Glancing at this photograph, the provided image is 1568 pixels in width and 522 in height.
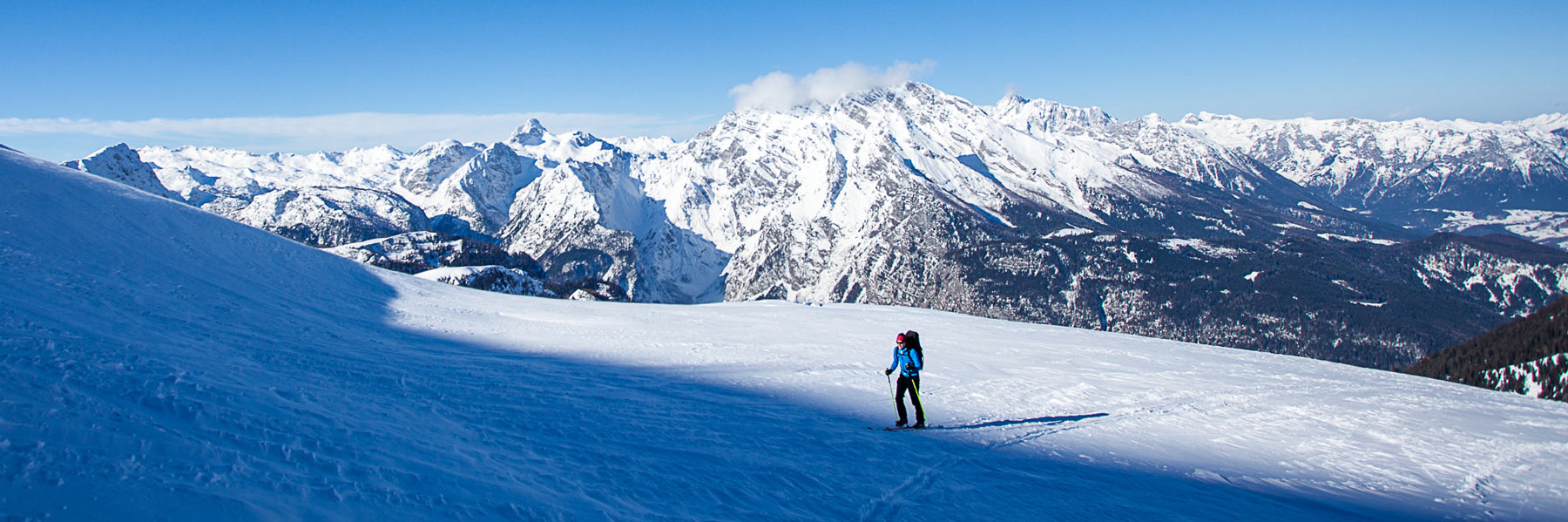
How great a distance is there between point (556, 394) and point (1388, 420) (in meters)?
25.5

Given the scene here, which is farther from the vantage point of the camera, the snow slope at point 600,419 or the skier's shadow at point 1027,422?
the skier's shadow at point 1027,422

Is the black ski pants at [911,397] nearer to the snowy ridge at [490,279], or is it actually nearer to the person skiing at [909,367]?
the person skiing at [909,367]

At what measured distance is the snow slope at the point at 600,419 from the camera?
948 cm

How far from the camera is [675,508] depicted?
1028 centimetres

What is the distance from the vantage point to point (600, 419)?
15555 mm

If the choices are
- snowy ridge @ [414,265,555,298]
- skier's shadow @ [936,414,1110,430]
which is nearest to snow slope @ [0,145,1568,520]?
skier's shadow @ [936,414,1110,430]

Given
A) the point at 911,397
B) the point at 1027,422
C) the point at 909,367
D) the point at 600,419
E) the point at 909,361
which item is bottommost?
the point at 600,419

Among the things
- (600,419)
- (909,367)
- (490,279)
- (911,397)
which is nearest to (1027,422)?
(911,397)

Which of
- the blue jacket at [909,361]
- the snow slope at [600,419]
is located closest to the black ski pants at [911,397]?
the blue jacket at [909,361]

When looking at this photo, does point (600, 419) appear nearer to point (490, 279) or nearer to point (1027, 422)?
point (1027, 422)

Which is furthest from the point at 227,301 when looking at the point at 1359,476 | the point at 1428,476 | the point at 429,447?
the point at 1428,476

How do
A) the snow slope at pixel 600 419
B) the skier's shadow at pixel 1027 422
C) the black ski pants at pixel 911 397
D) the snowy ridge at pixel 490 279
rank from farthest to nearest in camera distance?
the snowy ridge at pixel 490 279 < the skier's shadow at pixel 1027 422 < the black ski pants at pixel 911 397 < the snow slope at pixel 600 419

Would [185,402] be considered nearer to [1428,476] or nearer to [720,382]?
[720,382]

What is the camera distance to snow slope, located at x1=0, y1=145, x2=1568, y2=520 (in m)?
9.48
